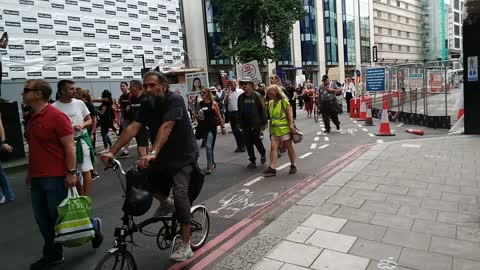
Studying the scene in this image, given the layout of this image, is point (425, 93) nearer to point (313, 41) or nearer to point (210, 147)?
point (210, 147)

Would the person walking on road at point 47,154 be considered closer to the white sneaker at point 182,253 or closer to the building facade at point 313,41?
the white sneaker at point 182,253

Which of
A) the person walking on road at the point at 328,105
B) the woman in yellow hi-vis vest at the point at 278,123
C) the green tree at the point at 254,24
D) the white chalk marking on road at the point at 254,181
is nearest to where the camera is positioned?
the white chalk marking on road at the point at 254,181

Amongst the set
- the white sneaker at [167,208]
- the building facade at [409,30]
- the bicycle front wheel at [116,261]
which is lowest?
the bicycle front wheel at [116,261]

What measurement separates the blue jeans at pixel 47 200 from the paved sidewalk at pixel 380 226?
164cm

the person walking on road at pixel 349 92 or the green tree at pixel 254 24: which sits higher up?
the green tree at pixel 254 24

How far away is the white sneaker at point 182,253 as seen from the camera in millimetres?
3771

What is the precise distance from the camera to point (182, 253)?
379cm

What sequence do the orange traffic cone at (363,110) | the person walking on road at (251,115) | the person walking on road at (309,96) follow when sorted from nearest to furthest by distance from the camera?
the person walking on road at (251,115), the orange traffic cone at (363,110), the person walking on road at (309,96)

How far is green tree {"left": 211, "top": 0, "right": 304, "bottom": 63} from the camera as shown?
32.2 metres

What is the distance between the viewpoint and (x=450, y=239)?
4195 mm

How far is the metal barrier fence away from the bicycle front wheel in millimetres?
11989

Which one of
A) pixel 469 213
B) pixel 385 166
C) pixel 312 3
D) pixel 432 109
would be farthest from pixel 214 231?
pixel 312 3

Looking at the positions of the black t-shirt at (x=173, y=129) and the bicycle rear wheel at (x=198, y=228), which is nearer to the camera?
the black t-shirt at (x=173, y=129)

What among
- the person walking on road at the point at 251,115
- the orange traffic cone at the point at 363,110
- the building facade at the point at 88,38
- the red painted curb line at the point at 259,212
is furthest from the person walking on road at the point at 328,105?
the building facade at the point at 88,38
